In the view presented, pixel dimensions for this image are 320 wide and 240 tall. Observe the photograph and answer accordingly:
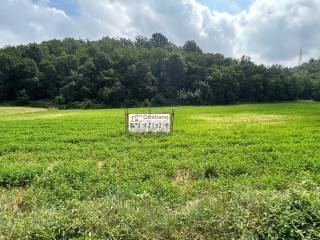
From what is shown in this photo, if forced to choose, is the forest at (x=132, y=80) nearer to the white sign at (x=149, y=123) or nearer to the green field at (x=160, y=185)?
the white sign at (x=149, y=123)

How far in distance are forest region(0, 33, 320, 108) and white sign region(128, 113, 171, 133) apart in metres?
59.4

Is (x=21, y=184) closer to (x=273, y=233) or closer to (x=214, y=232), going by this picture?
(x=214, y=232)

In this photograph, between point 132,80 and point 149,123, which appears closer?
point 149,123

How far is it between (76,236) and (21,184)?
212 inches

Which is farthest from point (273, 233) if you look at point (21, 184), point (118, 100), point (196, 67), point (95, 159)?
point (196, 67)

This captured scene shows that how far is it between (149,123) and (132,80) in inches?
2767

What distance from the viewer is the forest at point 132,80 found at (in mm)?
86750

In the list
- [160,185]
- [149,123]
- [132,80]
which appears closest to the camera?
[160,185]

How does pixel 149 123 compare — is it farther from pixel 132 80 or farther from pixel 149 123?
pixel 132 80

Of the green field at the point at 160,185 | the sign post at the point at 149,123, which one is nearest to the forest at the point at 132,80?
the sign post at the point at 149,123

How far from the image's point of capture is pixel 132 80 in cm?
9181

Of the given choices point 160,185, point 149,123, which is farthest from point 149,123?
point 160,185

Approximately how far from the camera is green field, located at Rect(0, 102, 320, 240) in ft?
20.3

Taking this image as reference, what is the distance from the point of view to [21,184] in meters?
10.9
